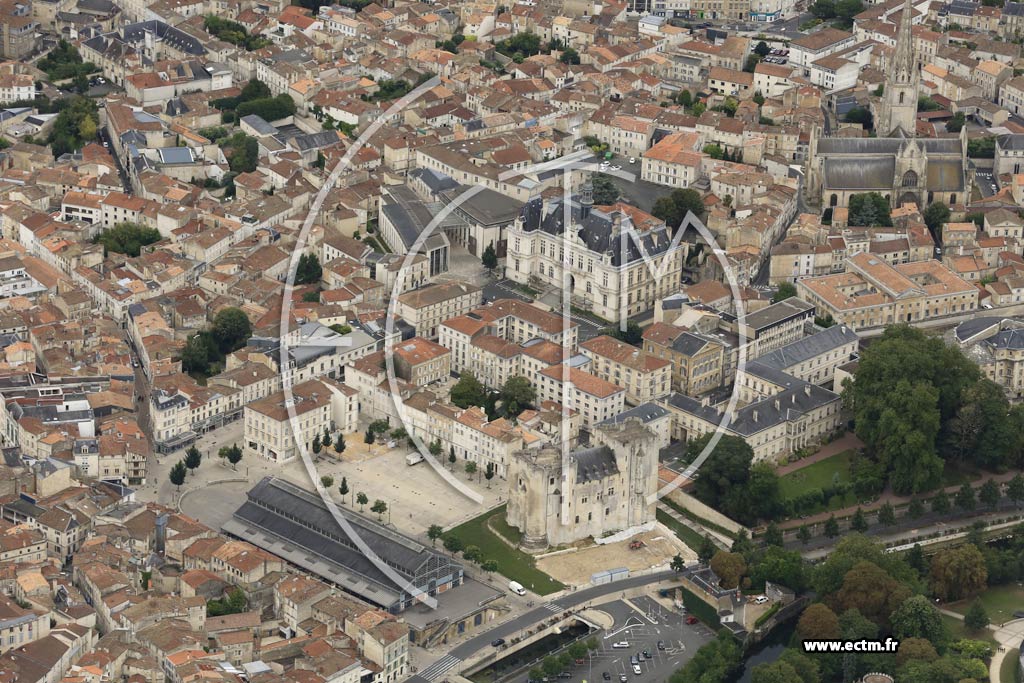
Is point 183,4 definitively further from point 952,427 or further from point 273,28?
point 952,427

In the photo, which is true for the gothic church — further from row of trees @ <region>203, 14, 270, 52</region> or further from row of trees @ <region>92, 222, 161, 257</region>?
row of trees @ <region>203, 14, 270, 52</region>

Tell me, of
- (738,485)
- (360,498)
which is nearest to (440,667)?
(360,498)

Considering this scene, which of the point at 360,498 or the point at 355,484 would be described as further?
the point at 355,484

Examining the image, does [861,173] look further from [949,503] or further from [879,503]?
[949,503]

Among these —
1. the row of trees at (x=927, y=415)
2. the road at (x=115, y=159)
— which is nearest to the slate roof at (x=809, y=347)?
the row of trees at (x=927, y=415)

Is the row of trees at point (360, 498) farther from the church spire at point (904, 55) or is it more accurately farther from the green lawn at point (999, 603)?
the church spire at point (904, 55)

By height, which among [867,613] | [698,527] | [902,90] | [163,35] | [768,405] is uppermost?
[902,90]

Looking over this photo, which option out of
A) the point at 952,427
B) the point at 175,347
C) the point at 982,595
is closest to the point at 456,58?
the point at 175,347

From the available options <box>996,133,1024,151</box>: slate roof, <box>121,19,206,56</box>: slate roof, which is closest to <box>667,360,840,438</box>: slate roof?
<box>996,133,1024,151</box>: slate roof
